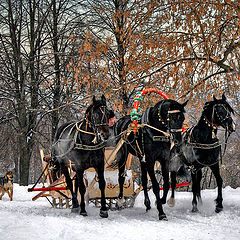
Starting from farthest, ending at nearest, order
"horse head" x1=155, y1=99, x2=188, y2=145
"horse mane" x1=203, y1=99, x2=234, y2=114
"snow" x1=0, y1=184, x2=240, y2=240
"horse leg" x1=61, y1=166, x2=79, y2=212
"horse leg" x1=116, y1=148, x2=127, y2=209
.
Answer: "horse leg" x1=116, y1=148, x2=127, y2=209 → "horse leg" x1=61, y1=166, x2=79, y2=212 → "horse mane" x1=203, y1=99, x2=234, y2=114 → "horse head" x1=155, y1=99, x2=188, y2=145 → "snow" x1=0, y1=184, x2=240, y2=240

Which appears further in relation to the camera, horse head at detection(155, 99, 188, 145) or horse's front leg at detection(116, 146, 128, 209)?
horse's front leg at detection(116, 146, 128, 209)

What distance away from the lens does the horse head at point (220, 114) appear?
7109 millimetres

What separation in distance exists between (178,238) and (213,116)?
3.14m

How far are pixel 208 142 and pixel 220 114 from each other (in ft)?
2.23

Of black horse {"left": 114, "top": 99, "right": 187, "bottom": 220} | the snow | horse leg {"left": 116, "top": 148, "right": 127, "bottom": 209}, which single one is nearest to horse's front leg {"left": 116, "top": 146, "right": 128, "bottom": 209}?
horse leg {"left": 116, "top": 148, "right": 127, "bottom": 209}

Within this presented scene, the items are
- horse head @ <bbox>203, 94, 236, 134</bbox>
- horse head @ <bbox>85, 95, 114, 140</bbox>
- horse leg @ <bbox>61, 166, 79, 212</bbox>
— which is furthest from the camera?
horse leg @ <bbox>61, 166, 79, 212</bbox>

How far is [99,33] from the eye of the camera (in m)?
16.7

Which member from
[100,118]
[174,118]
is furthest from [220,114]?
[100,118]

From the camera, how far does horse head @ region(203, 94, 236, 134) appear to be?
23.3 ft

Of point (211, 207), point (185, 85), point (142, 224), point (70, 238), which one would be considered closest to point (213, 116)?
point (185, 85)

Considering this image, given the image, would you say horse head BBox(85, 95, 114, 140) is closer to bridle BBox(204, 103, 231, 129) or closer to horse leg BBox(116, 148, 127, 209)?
horse leg BBox(116, 148, 127, 209)

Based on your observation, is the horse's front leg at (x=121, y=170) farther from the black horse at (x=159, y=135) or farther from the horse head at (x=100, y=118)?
the horse head at (x=100, y=118)

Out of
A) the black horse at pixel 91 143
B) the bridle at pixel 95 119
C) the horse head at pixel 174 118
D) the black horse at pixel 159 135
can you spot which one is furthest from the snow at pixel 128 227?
the bridle at pixel 95 119

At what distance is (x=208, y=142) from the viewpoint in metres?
7.52
